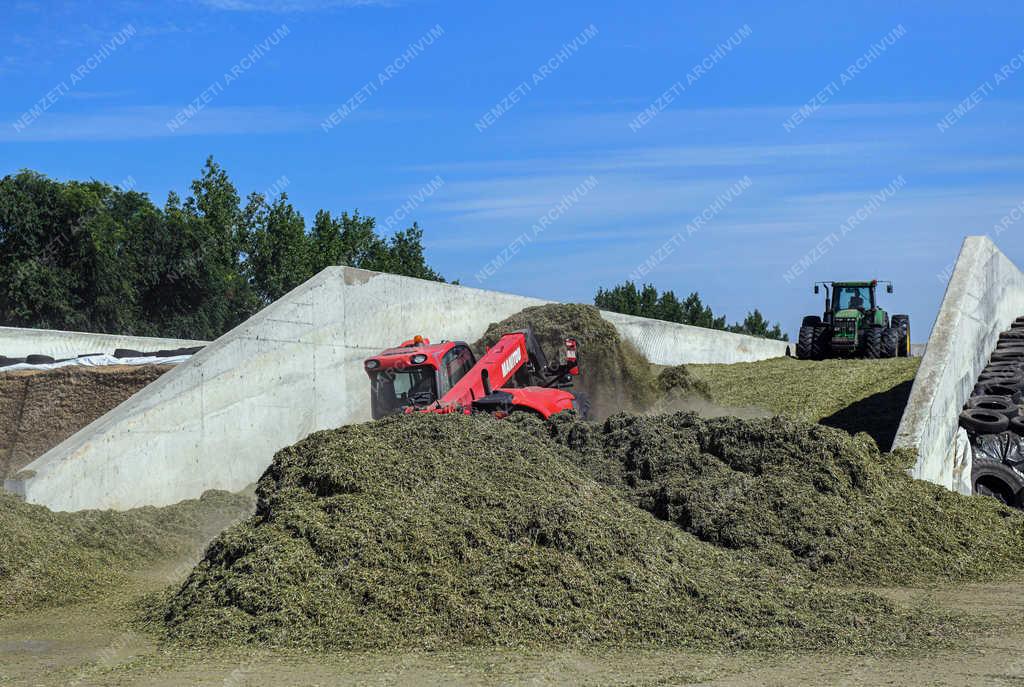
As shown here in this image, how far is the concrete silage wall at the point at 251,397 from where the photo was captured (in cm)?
1219

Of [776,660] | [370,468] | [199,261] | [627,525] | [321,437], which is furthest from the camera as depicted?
[199,261]

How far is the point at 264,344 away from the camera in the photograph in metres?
14.7

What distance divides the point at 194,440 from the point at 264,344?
1843 millimetres

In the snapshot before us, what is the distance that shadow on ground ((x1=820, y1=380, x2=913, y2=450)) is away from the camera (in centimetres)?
1431

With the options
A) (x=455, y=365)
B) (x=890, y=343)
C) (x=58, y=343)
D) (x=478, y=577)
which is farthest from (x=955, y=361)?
(x=58, y=343)

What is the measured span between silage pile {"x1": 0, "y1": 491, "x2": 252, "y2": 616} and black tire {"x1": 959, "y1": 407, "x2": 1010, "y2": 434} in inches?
355

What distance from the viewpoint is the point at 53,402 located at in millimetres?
15375

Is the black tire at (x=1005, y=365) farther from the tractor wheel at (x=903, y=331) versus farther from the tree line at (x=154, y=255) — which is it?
the tree line at (x=154, y=255)

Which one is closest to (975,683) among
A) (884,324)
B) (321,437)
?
(321,437)

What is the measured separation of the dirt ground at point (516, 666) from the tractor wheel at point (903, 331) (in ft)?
54.6

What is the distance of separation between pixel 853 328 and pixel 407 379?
41.8 feet

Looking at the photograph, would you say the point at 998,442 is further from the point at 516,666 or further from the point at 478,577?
the point at 516,666

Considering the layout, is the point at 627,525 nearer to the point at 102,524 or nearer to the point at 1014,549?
the point at 1014,549

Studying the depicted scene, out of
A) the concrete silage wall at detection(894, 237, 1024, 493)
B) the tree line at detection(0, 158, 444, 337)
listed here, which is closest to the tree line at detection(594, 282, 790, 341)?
the tree line at detection(0, 158, 444, 337)
